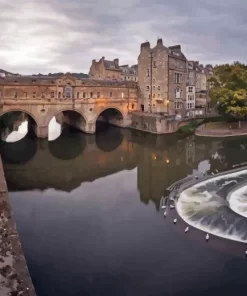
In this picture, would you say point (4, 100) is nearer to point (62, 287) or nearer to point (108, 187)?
point (108, 187)

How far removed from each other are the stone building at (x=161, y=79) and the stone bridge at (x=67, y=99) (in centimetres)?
263

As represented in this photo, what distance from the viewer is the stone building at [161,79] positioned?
185ft

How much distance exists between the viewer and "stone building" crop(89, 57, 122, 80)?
3250 inches

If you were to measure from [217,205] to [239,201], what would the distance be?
6.30 feet

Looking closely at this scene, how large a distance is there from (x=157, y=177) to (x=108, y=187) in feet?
17.2

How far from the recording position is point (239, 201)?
22406 mm

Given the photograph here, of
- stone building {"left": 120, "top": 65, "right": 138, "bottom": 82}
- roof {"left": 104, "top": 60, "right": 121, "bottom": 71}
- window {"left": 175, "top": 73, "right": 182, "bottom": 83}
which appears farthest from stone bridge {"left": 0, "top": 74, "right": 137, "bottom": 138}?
stone building {"left": 120, "top": 65, "right": 138, "bottom": 82}

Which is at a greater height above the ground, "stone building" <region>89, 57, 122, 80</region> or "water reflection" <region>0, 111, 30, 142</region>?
Result: "stone building" <region>89, 57, 122, 80</region>

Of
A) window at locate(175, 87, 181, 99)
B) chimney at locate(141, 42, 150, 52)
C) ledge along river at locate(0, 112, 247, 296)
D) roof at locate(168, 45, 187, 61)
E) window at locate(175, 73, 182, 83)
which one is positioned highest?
chimney at locate(141, 42, 150, 52)

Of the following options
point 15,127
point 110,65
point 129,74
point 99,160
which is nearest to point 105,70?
point 110,65

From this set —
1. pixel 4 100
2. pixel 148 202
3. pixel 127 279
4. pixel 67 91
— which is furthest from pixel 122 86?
pixel 127 279

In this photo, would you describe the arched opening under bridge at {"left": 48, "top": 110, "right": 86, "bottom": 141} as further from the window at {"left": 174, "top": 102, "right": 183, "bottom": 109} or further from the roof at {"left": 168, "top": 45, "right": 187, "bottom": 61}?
the roof at {"left": 168, "top": 45, "right": 187, "bottom": 61}

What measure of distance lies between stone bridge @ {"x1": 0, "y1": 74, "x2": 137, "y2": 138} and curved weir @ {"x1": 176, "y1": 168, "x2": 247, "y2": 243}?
29968 millimetres

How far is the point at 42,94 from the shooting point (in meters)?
49.3
